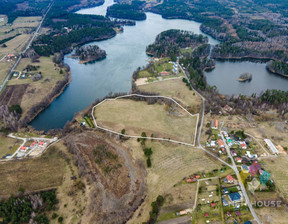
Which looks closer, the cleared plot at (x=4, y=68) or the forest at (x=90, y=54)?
the cleared plot at (x=4, y=68)

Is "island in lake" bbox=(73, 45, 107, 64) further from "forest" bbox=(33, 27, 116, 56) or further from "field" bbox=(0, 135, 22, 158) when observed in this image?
"field" bbox=(0, 135, 22, 158)

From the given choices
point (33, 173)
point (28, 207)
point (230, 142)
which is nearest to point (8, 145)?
point (33, 173)

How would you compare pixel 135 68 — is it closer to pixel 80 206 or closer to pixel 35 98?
pixel 35 98

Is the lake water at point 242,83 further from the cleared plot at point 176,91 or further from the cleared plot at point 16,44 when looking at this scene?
the cleared plot at point 16,44

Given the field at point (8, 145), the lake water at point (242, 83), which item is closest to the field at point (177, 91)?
the lake water at point (242, 83)

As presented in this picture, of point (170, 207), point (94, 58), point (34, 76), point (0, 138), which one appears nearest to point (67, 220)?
point (170, 207)

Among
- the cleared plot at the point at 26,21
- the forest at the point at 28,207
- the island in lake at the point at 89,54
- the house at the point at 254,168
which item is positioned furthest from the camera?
the cleared plot at the point at 26,21
